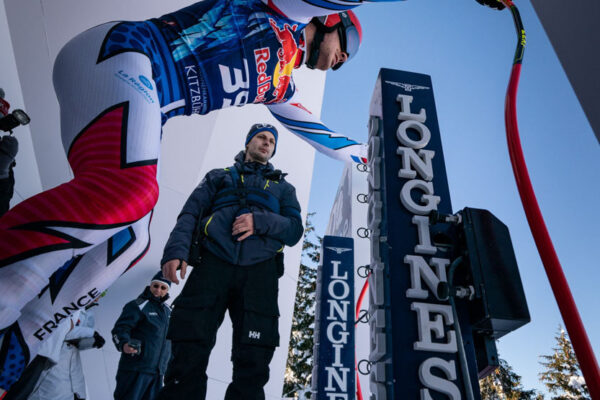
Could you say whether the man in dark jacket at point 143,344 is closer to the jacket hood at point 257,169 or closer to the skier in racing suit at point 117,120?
the jacket hood at point 257,169

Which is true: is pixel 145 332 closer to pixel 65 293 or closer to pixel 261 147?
pixel 261 147

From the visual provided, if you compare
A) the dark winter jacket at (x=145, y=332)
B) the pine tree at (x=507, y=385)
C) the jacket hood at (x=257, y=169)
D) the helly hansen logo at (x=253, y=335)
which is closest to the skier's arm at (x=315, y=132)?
the jacket hood at (x=257, y=169)

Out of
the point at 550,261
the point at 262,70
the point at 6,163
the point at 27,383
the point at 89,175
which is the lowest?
the point at 27,383

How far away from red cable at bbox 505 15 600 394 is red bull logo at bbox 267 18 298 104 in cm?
79

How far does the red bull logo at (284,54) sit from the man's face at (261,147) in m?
0.74

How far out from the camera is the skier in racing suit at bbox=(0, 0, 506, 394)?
0.72 metres

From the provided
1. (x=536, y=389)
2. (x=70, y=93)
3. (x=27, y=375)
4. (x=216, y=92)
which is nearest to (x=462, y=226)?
(x=216, y=92)

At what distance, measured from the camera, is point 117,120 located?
898mm

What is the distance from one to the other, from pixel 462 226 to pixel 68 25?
360 centimetres

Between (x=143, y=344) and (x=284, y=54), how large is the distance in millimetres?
2801

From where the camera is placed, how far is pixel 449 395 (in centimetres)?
117

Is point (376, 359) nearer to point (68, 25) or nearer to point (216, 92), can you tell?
point (216, 92)

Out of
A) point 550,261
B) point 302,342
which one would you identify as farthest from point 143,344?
point 302,342

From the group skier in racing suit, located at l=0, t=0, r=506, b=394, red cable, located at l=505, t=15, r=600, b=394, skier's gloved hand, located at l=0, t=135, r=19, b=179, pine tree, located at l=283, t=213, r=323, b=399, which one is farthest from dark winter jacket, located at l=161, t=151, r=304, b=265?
pine tree, located at l=283, t=213, r=323, b=399
